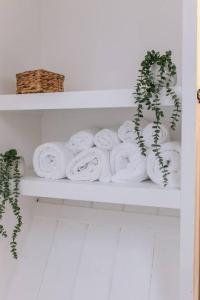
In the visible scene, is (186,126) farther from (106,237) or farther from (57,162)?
(106,237)

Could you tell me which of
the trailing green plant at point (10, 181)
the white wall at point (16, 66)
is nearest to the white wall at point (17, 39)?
the white wall at point (16, 66)

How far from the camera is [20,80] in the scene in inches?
53.5

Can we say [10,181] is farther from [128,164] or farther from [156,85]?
[156,85]

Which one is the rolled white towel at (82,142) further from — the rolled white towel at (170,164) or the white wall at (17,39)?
the white wall at (17,39)

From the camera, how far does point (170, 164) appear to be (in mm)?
1197

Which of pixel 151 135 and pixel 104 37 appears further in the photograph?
pixel 104 37

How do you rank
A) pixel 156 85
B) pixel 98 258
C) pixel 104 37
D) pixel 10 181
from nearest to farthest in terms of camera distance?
pixel 156 85, pixel 10 181, pixel 98 258, pixel 104 37

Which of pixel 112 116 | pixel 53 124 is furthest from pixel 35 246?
pixel 112 116

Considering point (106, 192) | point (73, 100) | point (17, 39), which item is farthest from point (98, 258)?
point (17, 39)

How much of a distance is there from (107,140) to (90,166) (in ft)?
0.38

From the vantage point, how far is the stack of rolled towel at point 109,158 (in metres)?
1.22

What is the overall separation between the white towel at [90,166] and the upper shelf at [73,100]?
0.61 ft

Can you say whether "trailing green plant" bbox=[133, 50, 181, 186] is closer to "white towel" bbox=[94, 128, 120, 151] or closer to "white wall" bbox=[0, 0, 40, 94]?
"white towel" bbox=[94, 128, 120, 151]

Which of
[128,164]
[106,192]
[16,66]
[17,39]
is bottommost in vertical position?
[106,192]
